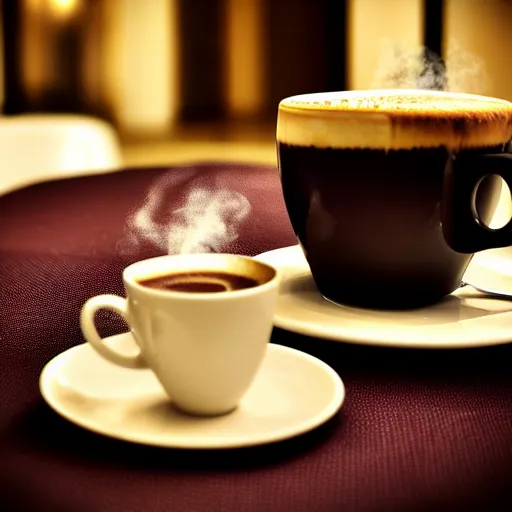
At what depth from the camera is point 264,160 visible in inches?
161

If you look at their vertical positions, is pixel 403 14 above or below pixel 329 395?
above

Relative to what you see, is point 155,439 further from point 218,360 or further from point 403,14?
point 403,14

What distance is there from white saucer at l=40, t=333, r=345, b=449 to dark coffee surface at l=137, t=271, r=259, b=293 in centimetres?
6

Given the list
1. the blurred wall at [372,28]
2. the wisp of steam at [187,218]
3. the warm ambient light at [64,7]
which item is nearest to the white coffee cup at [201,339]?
the wisp of steam at [187,218]

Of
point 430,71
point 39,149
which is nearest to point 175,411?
point 430,71

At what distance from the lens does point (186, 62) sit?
4074 millimetres

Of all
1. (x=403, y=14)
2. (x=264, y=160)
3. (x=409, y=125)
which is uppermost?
(x=403, y=14)

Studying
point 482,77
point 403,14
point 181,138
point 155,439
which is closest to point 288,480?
point 155,439

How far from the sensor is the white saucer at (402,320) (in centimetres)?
59

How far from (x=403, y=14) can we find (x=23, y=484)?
351 cm

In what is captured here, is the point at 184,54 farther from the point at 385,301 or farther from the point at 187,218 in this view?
the point at 385,301

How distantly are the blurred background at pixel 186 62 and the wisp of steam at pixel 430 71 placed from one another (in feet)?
9.29

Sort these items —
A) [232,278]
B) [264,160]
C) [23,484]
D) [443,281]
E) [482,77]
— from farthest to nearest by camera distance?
[264,160] → [482,77] → [443,281] → [232,278] → [23,484]

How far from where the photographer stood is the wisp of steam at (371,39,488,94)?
0.90 m
